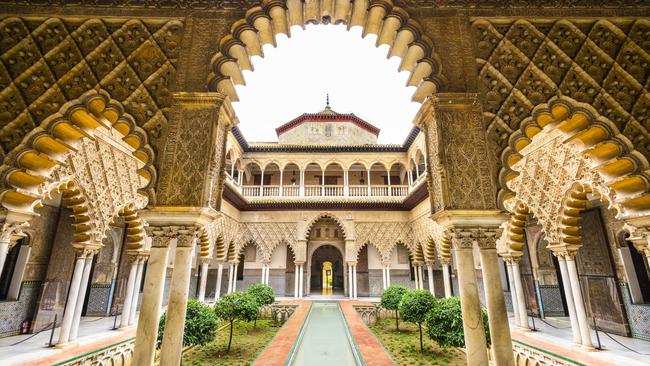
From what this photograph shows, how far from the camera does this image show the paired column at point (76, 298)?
645 cm

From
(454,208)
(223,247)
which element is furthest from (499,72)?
(223,247)

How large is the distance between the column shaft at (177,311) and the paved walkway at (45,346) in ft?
12.4

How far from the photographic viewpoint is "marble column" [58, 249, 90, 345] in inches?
252

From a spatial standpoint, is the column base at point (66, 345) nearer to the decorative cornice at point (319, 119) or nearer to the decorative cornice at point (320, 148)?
the decorative cornice at point (320, 148)

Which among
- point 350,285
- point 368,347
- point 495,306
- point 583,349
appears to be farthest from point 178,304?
point 350,285

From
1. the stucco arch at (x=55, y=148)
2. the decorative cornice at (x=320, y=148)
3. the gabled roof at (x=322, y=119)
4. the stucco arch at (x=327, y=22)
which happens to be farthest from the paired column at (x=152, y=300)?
the gabled roof at (x=322, y=119)

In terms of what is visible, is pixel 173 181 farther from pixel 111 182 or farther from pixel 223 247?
pixel 223 247

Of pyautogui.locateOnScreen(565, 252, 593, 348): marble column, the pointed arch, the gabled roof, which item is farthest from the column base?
the gabled roof

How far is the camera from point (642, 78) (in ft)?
10.5

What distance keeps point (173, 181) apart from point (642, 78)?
533 centimetres

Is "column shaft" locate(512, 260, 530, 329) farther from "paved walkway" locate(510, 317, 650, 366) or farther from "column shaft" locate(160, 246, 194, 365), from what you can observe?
"column shaft" locate(160, 246, 194, 365)

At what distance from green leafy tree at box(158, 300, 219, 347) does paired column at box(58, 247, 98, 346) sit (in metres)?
2.41

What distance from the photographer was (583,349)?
6219 mm

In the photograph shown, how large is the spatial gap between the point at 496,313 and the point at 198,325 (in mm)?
5483
